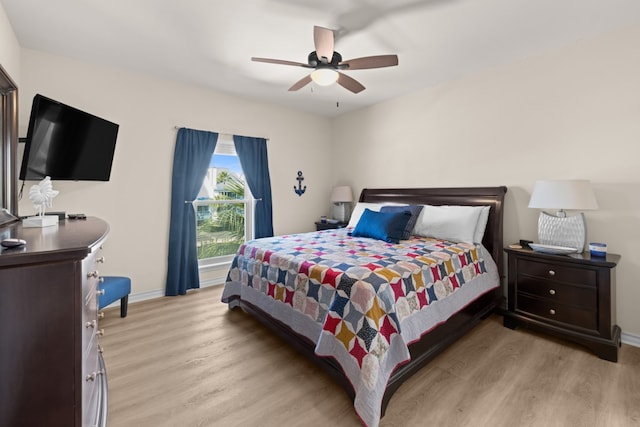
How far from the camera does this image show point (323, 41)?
2.16 m

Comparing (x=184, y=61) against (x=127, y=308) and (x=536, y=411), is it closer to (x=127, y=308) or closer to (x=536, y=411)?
(x=127, y=308)

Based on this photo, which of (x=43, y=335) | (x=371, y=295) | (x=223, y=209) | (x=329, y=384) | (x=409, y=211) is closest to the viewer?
(x=43, y=335)

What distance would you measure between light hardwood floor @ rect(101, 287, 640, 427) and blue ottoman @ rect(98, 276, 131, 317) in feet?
0.86

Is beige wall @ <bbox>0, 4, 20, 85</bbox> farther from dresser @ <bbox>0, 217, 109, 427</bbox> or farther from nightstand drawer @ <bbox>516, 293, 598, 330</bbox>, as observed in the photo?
nightstand drawer @ <bbox>516, 293, 598, 330</bbox>

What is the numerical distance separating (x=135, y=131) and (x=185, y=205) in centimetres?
99

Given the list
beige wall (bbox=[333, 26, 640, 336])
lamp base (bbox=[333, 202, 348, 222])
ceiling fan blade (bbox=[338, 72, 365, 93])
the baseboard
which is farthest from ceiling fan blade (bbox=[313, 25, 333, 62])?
the baseboard

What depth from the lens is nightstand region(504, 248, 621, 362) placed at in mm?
2252

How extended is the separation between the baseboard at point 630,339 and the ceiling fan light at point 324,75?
3.27 metres

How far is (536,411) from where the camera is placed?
171 centimetres

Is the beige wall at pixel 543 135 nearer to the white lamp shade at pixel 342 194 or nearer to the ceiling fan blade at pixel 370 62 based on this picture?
the white lamp shade at pixel 342 194

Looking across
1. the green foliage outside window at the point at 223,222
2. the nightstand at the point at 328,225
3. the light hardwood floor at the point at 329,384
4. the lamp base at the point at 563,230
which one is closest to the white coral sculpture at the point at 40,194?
the light hardwood floor at the point at 329,384

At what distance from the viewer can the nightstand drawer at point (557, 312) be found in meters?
2.34

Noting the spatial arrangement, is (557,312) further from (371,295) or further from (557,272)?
(371,295)

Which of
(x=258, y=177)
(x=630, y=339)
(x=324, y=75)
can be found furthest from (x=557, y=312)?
(x=258, y=177)
